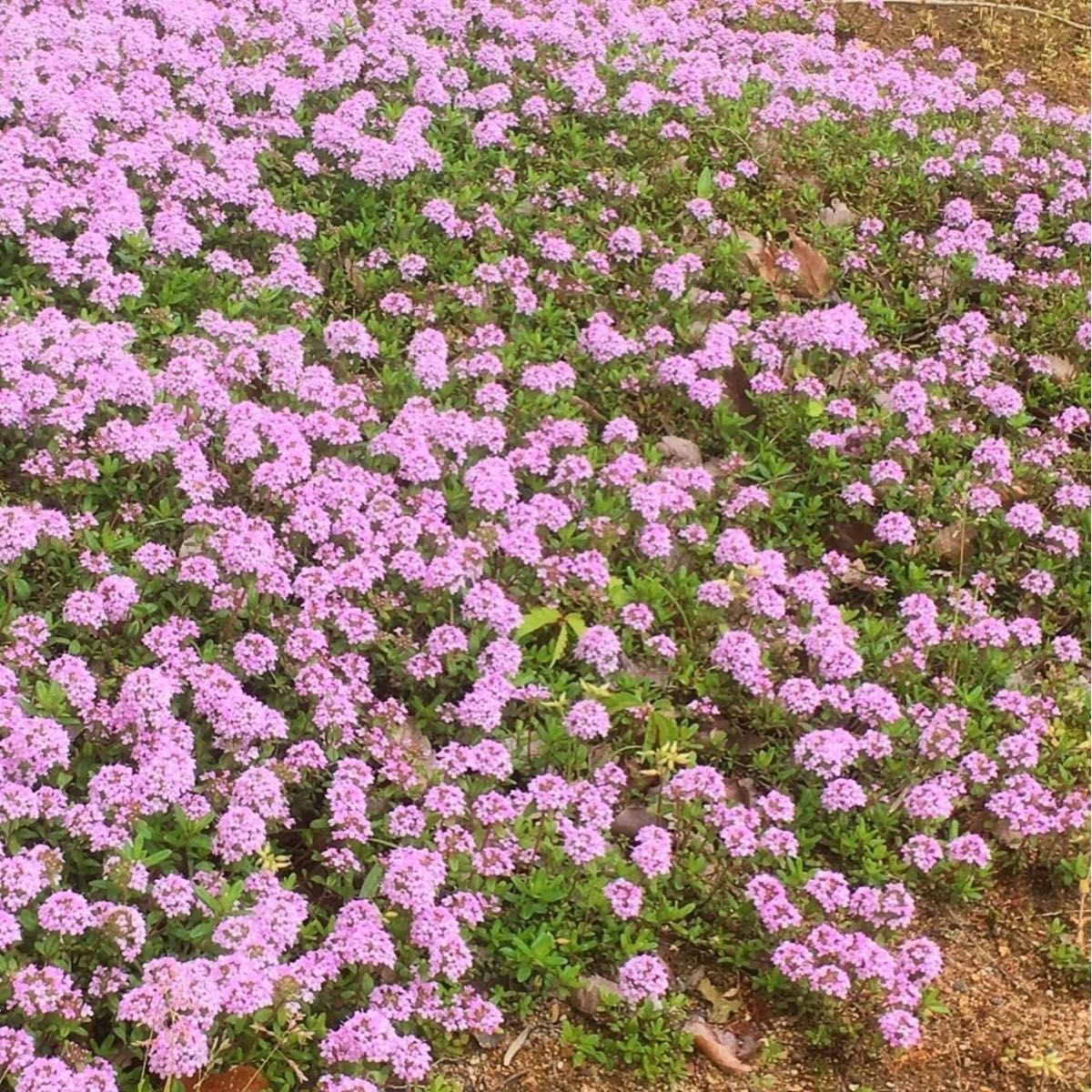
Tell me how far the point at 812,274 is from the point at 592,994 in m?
5.16

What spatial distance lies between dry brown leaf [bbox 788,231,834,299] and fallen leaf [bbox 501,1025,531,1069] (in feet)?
17.0

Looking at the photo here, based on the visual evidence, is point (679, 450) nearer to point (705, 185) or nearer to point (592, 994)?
point (705, 185)

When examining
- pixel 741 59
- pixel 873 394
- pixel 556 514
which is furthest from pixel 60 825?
pixel 741 59

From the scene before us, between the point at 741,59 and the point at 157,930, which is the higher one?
the point at 741,59

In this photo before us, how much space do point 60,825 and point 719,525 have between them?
3.73 meters

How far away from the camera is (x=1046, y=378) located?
8.06 m

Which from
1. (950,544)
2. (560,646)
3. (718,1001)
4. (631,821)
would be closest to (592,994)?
(718,1001)

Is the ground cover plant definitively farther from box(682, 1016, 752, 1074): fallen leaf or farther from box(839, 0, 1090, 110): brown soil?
box(839, 0, 1090, 110): brown soil

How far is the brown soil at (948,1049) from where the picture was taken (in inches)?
204

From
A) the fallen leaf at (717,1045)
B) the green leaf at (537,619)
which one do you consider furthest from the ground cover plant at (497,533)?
the fallen leaf at (717,1045)

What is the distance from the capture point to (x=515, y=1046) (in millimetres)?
5242

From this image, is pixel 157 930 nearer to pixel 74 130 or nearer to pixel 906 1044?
pixel 906 1044

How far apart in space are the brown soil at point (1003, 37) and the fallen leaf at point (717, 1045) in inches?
361

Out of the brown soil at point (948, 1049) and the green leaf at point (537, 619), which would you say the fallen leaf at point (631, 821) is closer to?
the brown soil at point (948, 1049)
